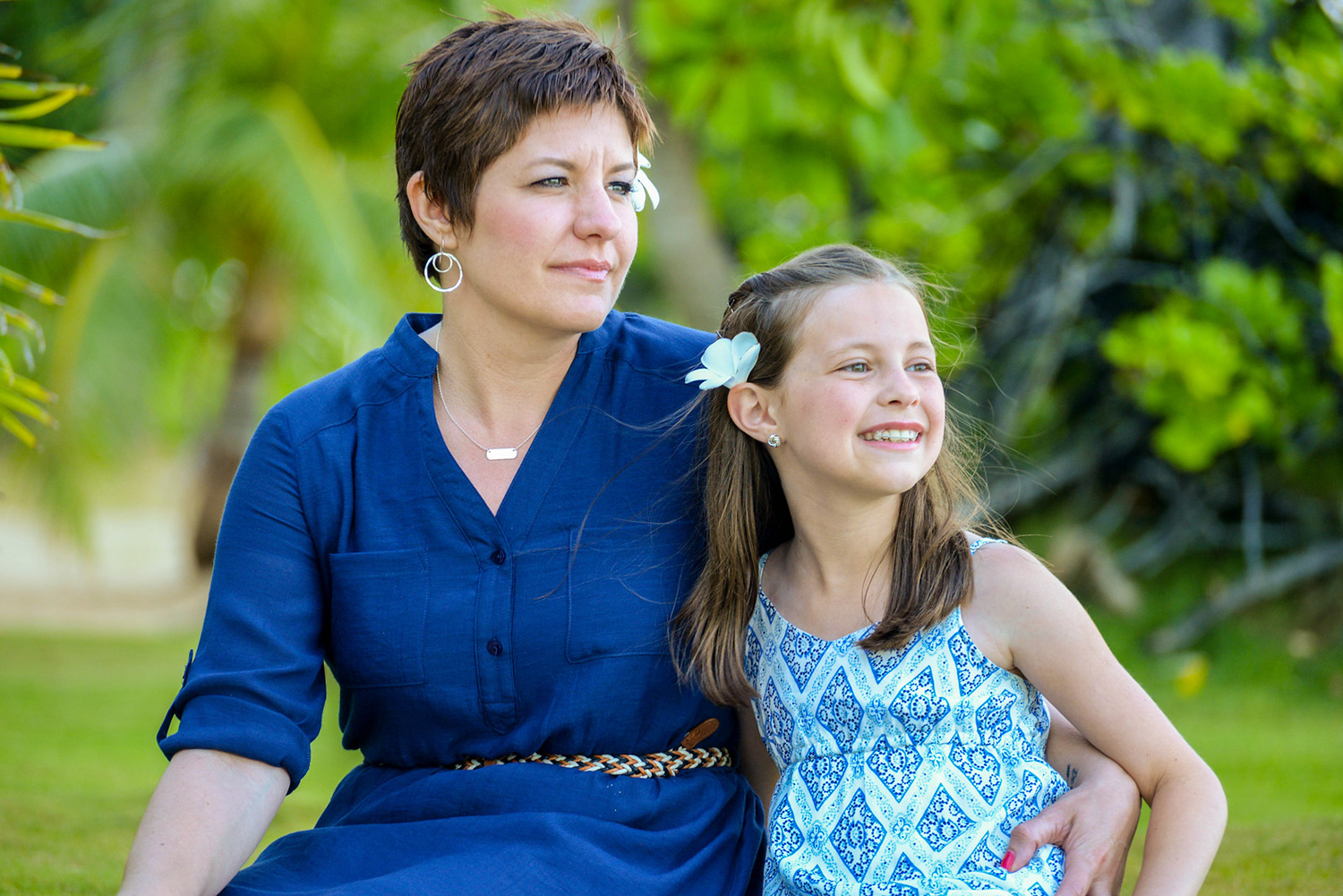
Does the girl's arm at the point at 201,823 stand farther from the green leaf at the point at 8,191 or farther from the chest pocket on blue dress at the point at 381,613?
the green leaf at the point at 8,191

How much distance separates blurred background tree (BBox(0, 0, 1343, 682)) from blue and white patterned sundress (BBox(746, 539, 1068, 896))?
2.96 feet

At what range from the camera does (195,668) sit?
194cm

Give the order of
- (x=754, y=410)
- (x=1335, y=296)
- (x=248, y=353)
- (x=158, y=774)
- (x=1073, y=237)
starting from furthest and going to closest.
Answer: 1. (x=248, y=353)
2. (x=1073, y=237)
3. (x=158, y=774)
4. (x=1335, y=296)
5. (x=754, y=410)

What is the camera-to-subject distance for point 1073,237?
5219 mm

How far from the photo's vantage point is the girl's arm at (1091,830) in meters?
1.75

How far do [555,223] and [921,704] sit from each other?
0.91 m

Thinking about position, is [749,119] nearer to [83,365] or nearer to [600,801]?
[600,801]

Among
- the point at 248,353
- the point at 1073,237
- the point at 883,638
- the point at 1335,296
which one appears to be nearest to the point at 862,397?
the point at 883,638

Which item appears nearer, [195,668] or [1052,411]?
[195,668]

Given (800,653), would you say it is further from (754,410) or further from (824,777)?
(754,410)

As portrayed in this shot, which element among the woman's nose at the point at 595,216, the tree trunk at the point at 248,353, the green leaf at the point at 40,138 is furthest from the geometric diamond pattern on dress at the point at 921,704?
the tree trunk at the point at 248,353

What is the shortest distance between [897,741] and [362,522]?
0.90 meters

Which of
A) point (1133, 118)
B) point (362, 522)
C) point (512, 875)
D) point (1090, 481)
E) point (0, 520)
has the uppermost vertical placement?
point (1133, 118)

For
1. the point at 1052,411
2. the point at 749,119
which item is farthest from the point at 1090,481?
the point at 749,119
